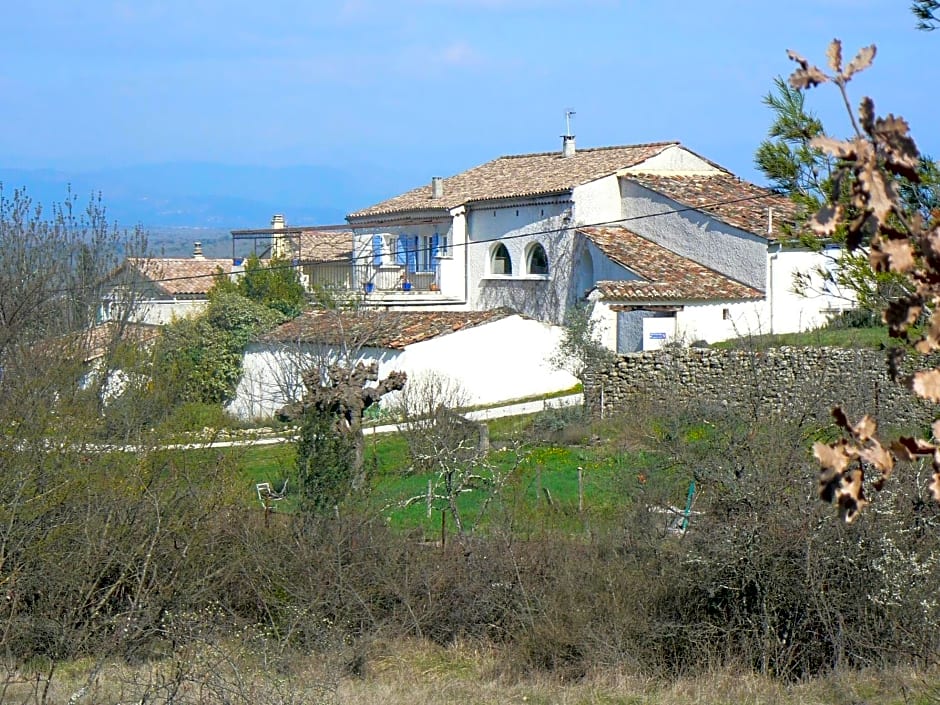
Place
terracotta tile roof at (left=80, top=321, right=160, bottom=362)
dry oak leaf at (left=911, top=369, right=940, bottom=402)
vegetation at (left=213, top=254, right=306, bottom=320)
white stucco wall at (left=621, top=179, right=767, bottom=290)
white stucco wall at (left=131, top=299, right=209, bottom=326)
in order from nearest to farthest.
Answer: dry oak leaf at (left=911, top=369, right=940, bottom=402) < terracotta tile roof at (left=80, top=321, right=160, bottom=362) < white stucco wall at (left=621, top=179, right=767, bottom=290) < vegetation at (left=213, top=254, right=306, bottom=320) < white stucco wall at (left=131, top=299, right=209, bottom=326)

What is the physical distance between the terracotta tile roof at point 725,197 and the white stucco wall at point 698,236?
229 millimetres

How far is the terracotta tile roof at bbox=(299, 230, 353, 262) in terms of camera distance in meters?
40.6

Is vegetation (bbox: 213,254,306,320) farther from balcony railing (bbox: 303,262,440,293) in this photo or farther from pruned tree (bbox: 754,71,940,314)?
pruned tree (bbox: 754,71,940,314)

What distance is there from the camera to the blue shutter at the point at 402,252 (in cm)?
3759

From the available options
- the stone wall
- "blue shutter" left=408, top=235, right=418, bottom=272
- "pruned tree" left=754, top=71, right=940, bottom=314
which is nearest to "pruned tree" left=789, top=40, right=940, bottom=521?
"pruned tree" left=754, top=71, right=940, bottom=314

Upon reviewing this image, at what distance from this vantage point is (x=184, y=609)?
34.5 ft

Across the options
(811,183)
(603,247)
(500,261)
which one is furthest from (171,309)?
(811,183)

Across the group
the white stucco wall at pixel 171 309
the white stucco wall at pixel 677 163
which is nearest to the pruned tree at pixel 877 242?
the white stucco wall at pixel 677 163

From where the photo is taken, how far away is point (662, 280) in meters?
28.9

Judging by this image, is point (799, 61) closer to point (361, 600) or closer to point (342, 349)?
point (361, 600)

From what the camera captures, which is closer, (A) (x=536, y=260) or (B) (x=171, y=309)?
(A) (x=536, y=260)

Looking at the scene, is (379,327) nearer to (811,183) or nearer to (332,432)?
(332,432)

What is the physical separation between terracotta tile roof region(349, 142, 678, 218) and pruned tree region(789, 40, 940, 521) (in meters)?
29.7

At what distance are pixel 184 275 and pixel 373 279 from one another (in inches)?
448
